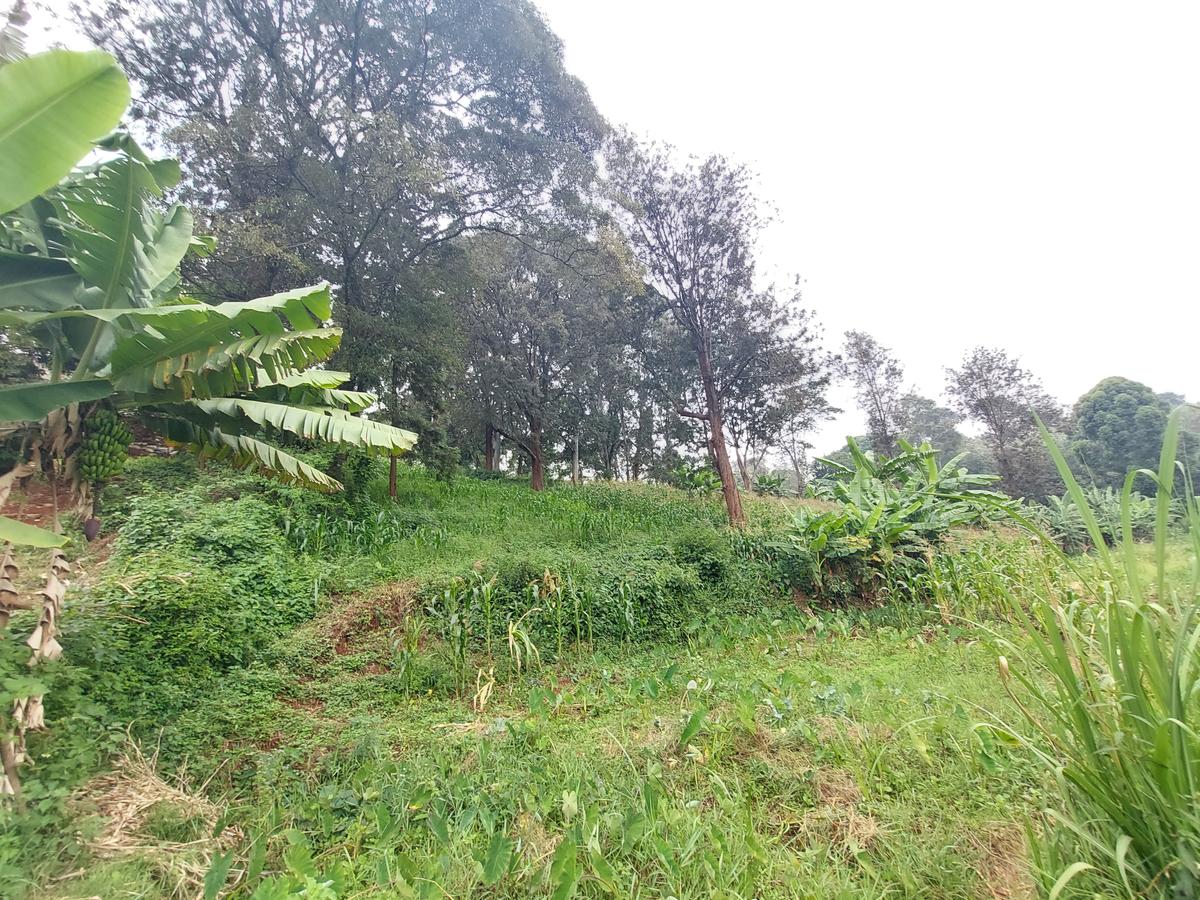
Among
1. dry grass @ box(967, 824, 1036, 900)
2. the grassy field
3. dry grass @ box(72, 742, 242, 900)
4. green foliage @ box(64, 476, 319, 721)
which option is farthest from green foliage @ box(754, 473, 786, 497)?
dry grass @ box(72, 742, 242, 900)

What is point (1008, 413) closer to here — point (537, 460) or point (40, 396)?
point (537, 460)

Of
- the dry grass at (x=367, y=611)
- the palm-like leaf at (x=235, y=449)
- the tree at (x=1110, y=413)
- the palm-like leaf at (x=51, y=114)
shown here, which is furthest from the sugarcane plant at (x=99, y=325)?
the tree at (x=1110, y=413)

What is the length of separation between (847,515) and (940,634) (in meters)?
2.39

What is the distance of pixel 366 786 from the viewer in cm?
268

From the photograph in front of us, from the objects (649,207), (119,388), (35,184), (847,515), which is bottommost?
(847,515)

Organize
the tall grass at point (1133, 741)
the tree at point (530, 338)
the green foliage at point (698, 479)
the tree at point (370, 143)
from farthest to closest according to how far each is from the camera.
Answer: the tree at point (530, 338)
the green foliage at point (698, 479)
the tree at point (370, 143)
the tall grass at point (1133, 741)

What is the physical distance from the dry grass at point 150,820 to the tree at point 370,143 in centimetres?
626

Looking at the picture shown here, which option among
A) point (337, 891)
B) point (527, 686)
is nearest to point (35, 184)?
point (337, 891)

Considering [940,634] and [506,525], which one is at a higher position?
[506,525]

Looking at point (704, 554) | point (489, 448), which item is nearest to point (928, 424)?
point (489, 448)

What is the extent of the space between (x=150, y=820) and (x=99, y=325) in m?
2.53

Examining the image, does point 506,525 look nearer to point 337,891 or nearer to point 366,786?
point 366,786

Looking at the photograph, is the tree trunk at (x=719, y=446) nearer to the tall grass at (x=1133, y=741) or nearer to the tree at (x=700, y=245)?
→ the tree at (x=700, y=245)

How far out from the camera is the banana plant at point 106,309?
6.65ft
